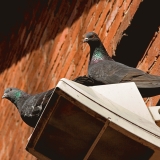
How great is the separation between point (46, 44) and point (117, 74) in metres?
2.04

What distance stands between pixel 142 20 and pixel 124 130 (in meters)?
1.45

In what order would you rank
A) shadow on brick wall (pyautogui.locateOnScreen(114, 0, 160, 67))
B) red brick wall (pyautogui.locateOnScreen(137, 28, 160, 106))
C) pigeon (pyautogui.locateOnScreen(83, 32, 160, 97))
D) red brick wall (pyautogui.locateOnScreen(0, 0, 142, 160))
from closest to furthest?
1. pigeon (pyautogui.locateOnScreen(83, 32, 160, 97))
2. red brick wall (pyautogui.locateOnScreen(137, 28, 160, 106))
3. shadow on brick wall (pyautogui.locateOnScreen(114, 0, 160, 67))
4. red brick wall (pyautogui.locateOnScreen(0, 0, 142, 160))

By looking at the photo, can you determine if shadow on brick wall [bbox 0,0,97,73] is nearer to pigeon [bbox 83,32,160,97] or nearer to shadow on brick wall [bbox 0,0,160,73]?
shadow on brick wall [bbox 0,0,160,73]

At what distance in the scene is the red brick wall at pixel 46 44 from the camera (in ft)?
9.63

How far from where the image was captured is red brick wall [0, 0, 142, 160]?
9.63 ft

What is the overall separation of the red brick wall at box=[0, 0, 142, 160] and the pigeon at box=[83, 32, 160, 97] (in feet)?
0.99

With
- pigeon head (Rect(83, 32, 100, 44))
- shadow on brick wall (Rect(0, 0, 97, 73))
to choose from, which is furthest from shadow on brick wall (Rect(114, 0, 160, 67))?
shadow on brick wall (Rect(0, 0, 97, 73))

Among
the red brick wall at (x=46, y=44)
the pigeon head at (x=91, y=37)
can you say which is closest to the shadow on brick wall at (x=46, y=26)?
the red brick wall at (x=46, y=44)

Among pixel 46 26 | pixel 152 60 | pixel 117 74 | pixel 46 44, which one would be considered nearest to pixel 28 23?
pixel 46 26

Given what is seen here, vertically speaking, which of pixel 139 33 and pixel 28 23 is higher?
pixel 139 33

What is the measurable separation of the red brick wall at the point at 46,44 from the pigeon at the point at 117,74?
11.8 inches

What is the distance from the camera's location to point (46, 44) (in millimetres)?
3922

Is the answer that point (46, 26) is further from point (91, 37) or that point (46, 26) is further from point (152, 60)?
point (152, 60)

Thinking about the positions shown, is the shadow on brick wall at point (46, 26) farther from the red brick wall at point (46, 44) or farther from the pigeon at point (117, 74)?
the pigeon at point (117, 74)
